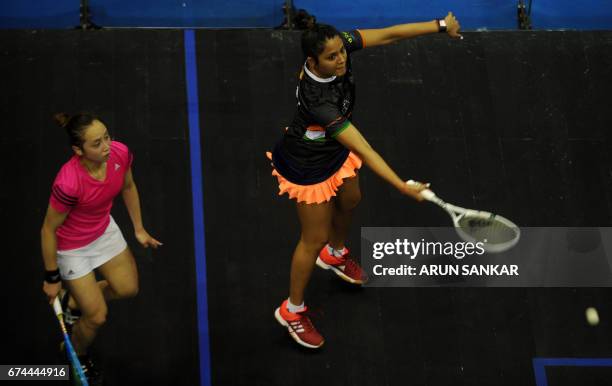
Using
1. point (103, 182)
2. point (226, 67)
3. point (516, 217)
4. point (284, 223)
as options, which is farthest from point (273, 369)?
point (226, 67)

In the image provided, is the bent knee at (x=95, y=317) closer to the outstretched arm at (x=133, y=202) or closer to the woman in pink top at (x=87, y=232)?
the woman in pink top at (x=87, y=232)

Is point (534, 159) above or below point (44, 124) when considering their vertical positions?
below

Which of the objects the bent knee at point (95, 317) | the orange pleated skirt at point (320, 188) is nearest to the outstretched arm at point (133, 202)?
the bent knee at point (95, 317)

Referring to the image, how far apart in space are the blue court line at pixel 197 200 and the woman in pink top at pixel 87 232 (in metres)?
0.88

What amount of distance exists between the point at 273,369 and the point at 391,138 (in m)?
2.56

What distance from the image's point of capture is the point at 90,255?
610cm

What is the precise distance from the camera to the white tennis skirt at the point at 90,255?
19.7 ft

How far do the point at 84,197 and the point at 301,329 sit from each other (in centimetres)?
216

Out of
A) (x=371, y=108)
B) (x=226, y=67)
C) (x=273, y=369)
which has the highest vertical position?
(x=226, y=67)

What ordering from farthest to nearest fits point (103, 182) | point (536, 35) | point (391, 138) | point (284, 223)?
point (536, 35)
point (391, 138)
point (284, 223)
point (103, 182)

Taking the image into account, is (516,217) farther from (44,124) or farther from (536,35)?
(44,124)

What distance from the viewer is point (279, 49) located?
862cm

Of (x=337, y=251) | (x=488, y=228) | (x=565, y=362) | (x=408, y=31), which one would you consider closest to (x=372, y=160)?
(x=408, y=31)

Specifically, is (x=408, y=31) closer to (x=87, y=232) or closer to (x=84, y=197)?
(x=84, y=197)
